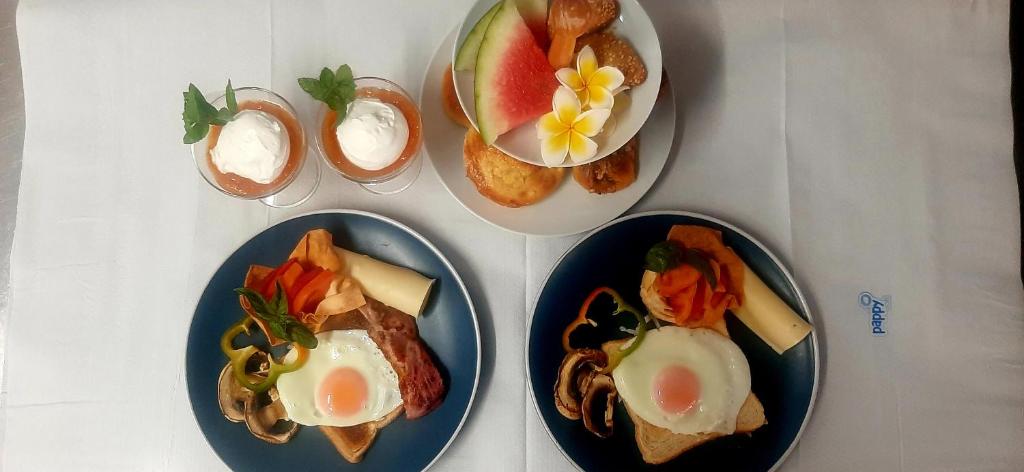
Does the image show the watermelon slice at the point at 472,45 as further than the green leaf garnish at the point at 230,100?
No

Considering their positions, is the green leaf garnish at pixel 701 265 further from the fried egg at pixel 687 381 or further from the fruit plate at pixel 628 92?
the fruit plate at pixel 628 92

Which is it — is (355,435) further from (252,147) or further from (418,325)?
(252,147)

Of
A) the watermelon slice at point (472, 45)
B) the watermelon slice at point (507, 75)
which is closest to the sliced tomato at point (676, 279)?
the watermelon slice at point (507, 75)

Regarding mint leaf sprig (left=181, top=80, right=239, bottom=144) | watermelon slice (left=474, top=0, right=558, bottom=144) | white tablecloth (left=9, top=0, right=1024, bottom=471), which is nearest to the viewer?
watermelon slice (left=474, top=0, right=558, bottom=144)

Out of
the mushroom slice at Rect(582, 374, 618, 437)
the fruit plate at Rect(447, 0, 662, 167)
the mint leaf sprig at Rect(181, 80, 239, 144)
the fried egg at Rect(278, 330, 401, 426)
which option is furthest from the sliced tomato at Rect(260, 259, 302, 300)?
the mushroom slice at Rect(582, 374, 618, 437)

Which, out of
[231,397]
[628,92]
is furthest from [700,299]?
[231,397]

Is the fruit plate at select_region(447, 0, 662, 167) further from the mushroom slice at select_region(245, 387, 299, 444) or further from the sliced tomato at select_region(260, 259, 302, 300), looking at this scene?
the mushroom slice at select_region(245, 387, 299, 444)

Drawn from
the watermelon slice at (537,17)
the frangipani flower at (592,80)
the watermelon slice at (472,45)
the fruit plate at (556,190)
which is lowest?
the fruit plate at (556,190)

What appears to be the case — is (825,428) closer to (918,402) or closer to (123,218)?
(918,402)
